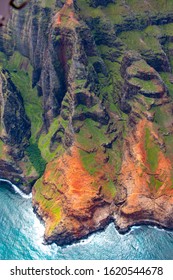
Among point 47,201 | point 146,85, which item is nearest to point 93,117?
point 146,85

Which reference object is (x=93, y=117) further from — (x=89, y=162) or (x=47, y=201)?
(x=47, y=201)

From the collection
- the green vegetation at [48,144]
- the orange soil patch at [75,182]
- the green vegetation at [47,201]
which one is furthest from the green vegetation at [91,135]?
the green vegetation at [47,201]

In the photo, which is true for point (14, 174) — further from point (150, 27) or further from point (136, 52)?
point (150, 27)

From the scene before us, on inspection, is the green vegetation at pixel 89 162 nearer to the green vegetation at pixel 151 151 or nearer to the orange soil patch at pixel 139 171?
the orange soil patch at pixel 139 171

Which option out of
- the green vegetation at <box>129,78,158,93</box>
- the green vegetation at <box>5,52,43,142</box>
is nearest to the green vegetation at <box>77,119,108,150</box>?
the green vegetation at <box>129,78,158,93</box>

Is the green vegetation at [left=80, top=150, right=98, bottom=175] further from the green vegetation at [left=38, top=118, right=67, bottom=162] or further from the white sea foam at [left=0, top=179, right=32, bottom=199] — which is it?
the white sea foam at [left=0, top=179, right=32, bottom=199]
